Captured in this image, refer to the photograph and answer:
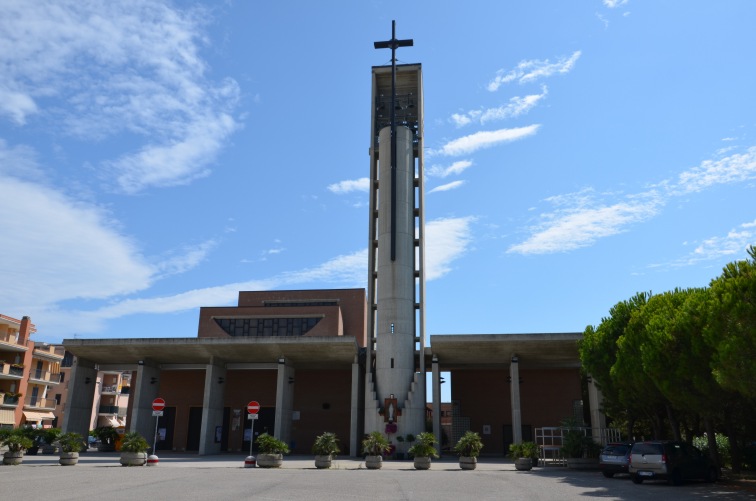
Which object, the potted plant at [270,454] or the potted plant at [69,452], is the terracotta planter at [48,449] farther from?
the potted plant at [270,454]

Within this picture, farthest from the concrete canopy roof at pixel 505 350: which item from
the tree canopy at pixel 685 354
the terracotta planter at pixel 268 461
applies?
the terracotta planter at pixel 268 461

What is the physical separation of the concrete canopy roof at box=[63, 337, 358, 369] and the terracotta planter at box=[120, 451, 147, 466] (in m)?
11.6

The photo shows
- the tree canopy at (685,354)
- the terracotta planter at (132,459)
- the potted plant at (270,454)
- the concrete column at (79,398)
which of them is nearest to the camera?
the tree canopy at (685,354)

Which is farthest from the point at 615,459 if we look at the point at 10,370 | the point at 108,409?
the point at 108,409

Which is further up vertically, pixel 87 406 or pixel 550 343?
pixel 550 343

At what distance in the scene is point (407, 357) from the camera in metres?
39.2

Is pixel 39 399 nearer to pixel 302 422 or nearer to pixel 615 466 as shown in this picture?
pixel 302 422

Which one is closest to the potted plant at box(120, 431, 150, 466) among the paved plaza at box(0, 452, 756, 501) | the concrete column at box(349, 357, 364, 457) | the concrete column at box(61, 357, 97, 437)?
the paved plaza at box(0, 452, 756, 501)

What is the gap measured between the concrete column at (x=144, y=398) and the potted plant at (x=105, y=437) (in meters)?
1.22

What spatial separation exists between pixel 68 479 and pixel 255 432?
25.7 metres

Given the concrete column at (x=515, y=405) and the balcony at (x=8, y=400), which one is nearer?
the concrete column at (x=515, y=405)

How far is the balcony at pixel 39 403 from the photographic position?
62.2m

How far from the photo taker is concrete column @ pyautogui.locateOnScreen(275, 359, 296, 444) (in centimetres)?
3856

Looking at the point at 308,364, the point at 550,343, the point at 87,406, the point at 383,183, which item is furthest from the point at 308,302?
the point at 550,343
